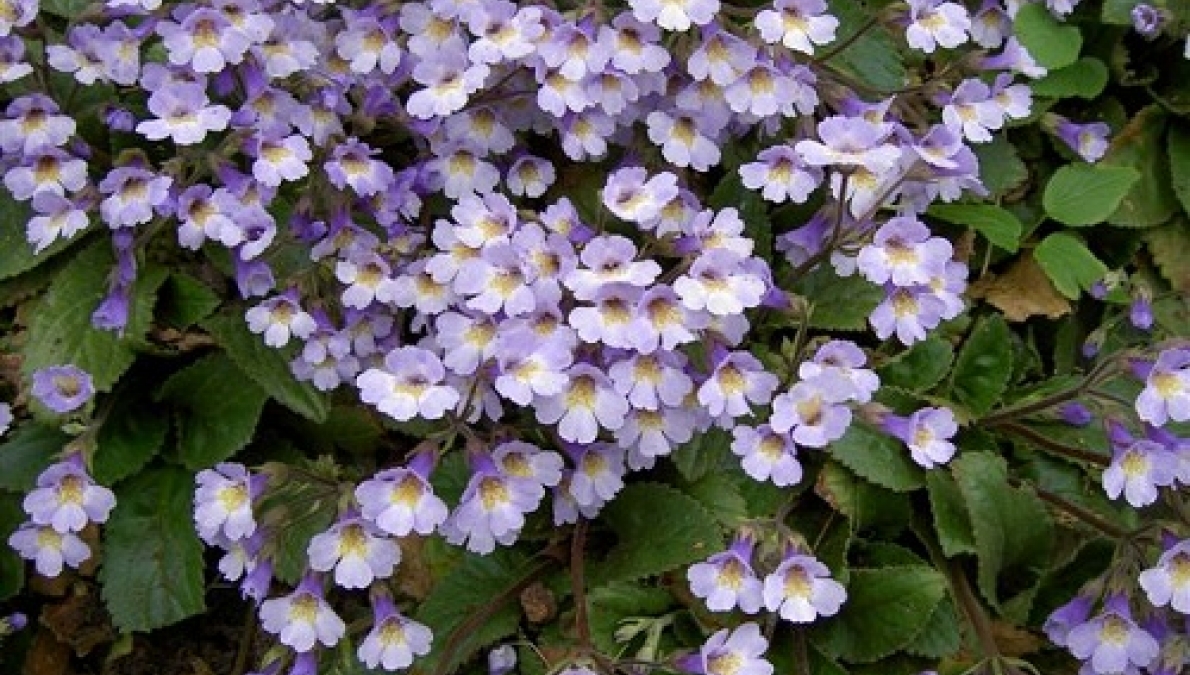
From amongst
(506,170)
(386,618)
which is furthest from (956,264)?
(386,618)

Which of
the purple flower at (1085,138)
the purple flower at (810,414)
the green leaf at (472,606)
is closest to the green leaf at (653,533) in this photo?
the green leaf at (472,606)

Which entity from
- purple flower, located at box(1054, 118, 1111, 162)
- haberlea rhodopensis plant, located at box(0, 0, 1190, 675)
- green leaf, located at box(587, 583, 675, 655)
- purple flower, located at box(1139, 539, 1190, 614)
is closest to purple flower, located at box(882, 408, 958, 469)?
haberlea rhodopensis plant, located at box(0, 0, 1190, 675)

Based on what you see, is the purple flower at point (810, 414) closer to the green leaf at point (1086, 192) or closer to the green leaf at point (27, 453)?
the green leaf at point (1086, 192)

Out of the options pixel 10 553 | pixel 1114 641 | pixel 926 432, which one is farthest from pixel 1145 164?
pixel 10 553

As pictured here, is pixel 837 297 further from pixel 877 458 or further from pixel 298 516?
pixel 298 516

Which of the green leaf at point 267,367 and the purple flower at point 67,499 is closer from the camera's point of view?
the purple flower at point 67,499

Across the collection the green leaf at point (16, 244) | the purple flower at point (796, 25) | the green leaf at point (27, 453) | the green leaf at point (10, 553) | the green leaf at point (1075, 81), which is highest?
the purple flower at point (796, 25)

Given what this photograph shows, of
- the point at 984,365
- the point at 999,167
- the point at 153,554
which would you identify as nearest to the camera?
the point at 153,554
